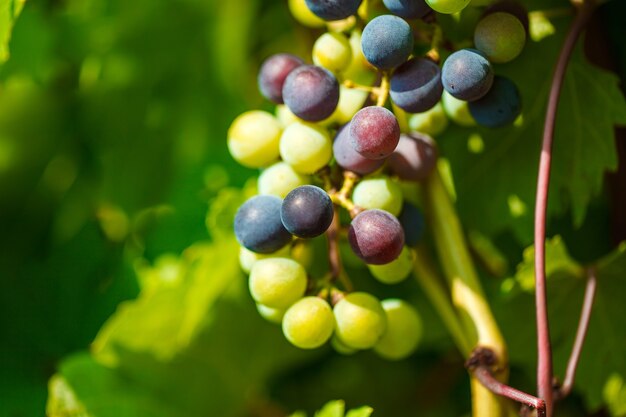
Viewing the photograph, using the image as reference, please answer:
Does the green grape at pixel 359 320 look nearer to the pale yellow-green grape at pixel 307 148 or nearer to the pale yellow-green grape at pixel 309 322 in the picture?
the pale yellow-green grape at pixel 309 322

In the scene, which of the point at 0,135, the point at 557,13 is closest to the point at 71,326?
the point at 0,135

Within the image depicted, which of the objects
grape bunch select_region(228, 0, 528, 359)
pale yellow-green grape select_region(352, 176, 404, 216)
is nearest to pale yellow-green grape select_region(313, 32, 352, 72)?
grape bunch select_region(228, 0, 528, 359)

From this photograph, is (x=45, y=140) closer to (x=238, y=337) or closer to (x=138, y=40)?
(x=138, y=40)

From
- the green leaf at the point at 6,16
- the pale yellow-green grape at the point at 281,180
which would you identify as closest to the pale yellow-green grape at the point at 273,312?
the pale yellow-green grape at the point at 281,180

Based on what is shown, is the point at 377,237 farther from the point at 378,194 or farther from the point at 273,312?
the point at 273,312

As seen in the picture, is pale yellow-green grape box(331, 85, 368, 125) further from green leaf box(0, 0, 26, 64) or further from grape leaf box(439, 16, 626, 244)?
green leaf box(0, 0, 26, 64)

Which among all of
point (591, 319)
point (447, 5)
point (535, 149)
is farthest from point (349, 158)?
point (591, 319)
